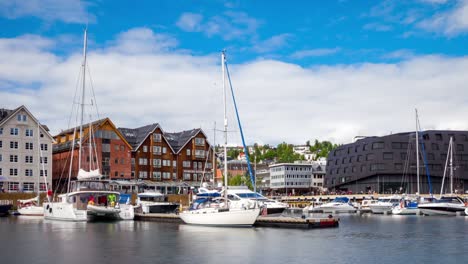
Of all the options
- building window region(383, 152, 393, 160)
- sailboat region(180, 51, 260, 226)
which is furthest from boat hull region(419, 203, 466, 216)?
building window region(383, 152, 393, 160)

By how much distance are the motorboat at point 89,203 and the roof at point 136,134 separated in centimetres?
5246

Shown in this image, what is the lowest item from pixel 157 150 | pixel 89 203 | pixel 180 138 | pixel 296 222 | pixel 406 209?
pixel 406 209

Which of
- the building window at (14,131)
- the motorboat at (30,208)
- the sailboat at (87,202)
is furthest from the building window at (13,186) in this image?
the sailboat at (87,202)

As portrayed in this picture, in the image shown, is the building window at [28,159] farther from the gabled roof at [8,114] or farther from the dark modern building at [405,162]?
the dark modern building at [405,162]

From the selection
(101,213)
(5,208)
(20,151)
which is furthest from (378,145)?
(101,213)

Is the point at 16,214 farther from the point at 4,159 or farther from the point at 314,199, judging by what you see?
the point at 314,199

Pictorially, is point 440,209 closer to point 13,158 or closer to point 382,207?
point 382,207

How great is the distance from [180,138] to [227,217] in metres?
79.1

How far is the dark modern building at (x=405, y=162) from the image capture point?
14750cm

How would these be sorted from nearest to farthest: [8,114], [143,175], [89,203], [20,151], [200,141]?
[89,203] < [8,114] < [20,151] < [143,175] < [200,141]

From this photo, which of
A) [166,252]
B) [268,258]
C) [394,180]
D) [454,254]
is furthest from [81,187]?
[394,180]

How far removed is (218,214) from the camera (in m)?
56.4

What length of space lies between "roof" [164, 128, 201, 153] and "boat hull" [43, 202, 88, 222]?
183 ft

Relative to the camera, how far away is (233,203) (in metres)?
58.7
